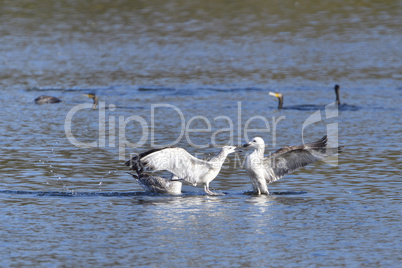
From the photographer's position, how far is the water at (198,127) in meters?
10.4

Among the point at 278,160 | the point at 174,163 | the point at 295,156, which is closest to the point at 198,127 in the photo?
the point at 278,160

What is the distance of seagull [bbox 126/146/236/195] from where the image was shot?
12852 millimetres

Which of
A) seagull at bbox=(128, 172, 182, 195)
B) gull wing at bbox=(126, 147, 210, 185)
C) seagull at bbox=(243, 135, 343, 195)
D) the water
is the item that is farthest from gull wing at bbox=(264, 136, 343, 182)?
seagull at bbox=(128, 172, 182, 195)

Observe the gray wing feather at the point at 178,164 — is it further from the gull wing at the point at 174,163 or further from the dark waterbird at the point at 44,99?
the dark waterbird at the point at 44,99

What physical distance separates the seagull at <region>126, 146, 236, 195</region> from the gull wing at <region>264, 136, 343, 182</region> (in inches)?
32.8

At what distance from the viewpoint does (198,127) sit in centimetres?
2056

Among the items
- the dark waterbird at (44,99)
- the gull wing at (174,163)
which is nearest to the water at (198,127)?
the dark waterbird at (44,99)

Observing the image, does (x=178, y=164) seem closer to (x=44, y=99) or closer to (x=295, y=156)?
(x=295, y=156)

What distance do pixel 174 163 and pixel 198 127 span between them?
737 cm

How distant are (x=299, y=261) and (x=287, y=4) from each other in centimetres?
3983

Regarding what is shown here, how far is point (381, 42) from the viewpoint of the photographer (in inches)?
1453

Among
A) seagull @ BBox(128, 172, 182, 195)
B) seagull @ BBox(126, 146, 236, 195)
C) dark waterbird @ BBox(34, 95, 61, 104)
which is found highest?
dark waterbird @ BBox(34, 95, 61, 104)

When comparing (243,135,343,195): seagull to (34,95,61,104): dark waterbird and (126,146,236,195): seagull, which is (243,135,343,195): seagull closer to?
(126,146,236,195): seagull

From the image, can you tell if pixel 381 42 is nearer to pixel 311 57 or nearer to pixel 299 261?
pixel 311 57
